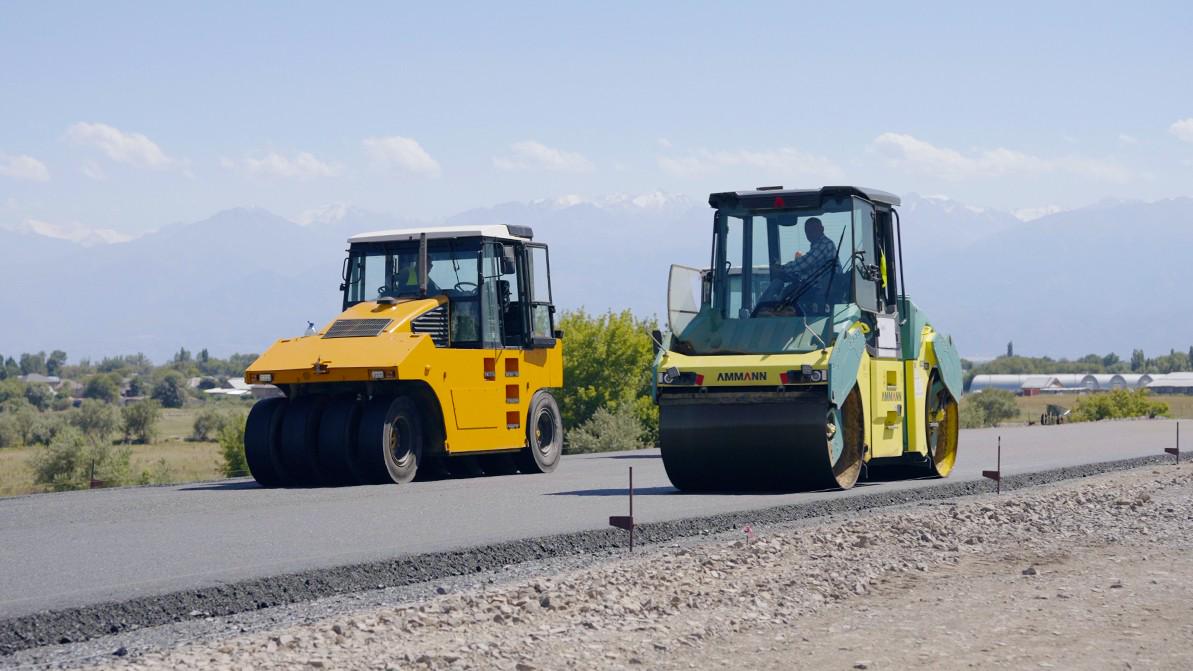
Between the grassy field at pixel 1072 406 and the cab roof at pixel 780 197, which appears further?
the grassy field at pixel 1072 406

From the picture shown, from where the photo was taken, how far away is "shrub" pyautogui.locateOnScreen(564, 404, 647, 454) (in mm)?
36531

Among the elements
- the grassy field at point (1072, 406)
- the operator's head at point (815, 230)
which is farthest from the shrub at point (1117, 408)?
the operator's head at point (815, 230)

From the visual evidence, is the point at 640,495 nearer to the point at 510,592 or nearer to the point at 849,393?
the point at 849,393

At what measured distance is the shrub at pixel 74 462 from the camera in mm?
45906

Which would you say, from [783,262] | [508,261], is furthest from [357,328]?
[783,262]

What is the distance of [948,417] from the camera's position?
63.4ft

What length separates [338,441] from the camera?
1786cm

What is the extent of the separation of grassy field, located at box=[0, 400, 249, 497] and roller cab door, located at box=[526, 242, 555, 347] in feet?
52.1

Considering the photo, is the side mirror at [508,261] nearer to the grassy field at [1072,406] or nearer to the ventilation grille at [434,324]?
the ventilation grille at [434,324]

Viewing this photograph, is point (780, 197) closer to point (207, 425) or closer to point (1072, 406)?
point (207, 425)

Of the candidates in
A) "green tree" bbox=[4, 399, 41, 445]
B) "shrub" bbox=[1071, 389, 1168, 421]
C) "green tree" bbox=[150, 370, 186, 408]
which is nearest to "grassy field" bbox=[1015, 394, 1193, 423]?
"shrub" bbox=[1071, 389, 1168, 421]

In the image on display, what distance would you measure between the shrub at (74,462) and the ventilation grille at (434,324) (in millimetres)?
28586

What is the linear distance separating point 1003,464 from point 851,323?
24.1ft

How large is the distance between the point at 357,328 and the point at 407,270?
155 centimetres
